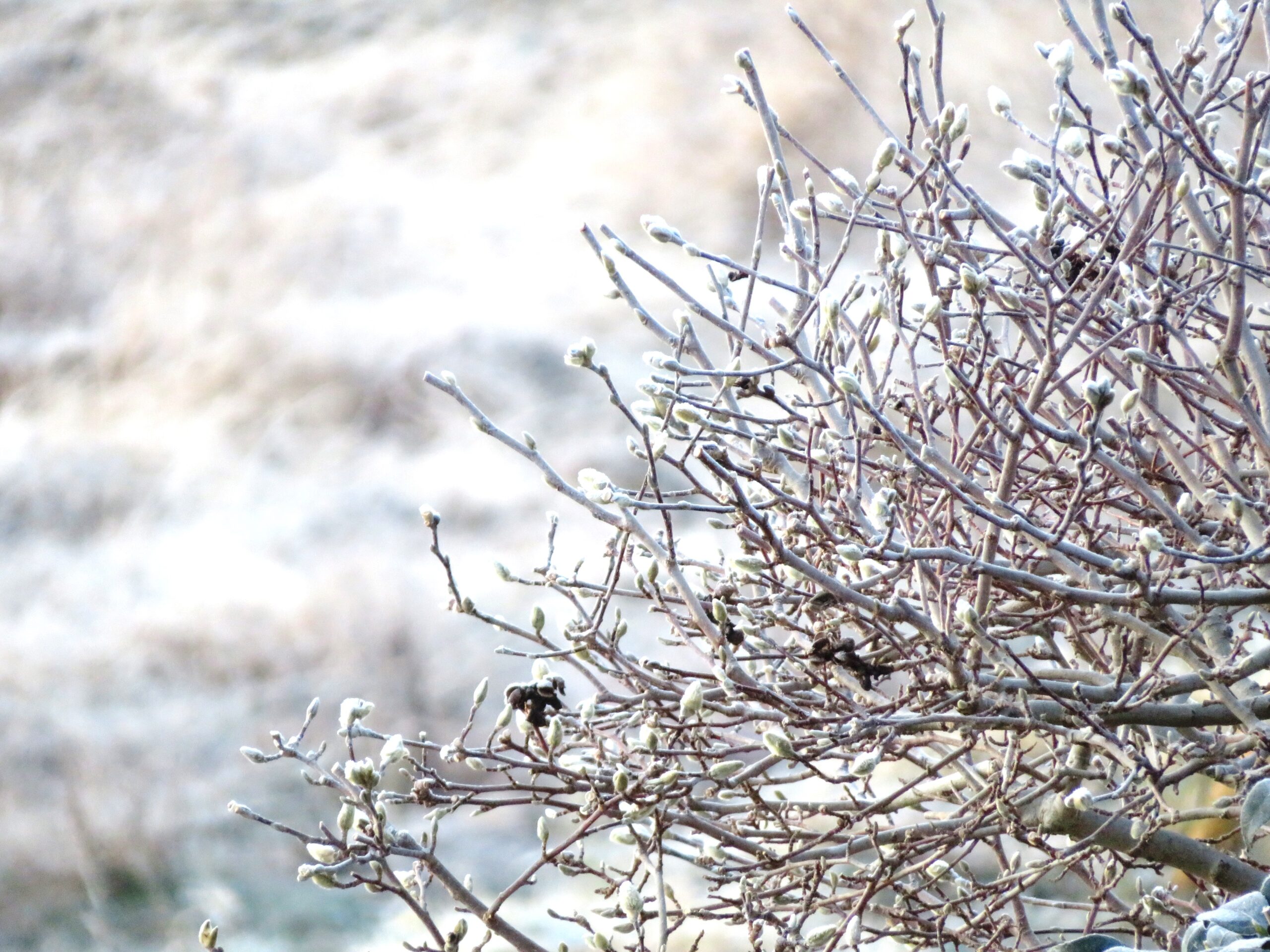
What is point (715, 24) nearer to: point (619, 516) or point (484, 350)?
point (484, 350)

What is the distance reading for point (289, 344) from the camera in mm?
3521

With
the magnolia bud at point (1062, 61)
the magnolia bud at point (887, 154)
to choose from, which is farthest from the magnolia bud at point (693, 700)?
the magnolia bud at point (1062, 61)

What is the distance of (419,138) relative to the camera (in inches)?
164

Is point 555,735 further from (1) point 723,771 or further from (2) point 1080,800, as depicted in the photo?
(2) point 1080,800

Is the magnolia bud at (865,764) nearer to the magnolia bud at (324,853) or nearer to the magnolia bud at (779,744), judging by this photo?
the magnolia bud at (779,744)

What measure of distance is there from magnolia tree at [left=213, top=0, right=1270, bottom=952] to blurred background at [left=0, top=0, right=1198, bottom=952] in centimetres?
173

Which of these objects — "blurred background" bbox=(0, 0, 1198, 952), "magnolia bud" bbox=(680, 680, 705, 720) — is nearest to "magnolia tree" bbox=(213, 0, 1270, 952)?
"magnolia bud" bbox=(680, 680, 705, 720)

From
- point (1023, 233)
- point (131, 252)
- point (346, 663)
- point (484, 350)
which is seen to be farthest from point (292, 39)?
point (1023, 233)

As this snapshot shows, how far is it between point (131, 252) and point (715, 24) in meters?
2.11

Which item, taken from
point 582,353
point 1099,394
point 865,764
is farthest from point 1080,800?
point 582,353

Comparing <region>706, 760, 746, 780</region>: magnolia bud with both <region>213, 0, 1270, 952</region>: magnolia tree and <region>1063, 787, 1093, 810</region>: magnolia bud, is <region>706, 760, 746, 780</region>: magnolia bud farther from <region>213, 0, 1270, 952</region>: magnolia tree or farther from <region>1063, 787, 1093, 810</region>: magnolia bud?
<region>1063, 787, 1093, 810</region>: magnolia bud

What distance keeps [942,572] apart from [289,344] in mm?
3079

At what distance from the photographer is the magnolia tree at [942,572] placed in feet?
2.08

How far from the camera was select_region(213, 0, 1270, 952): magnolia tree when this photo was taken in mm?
634
